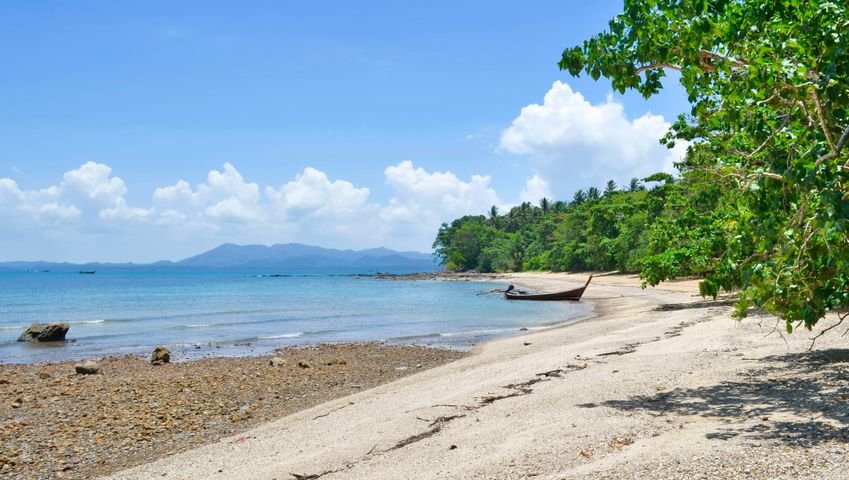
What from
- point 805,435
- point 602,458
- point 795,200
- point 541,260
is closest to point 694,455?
point 602,458

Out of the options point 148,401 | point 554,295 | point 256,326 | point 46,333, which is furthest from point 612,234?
point 148,401

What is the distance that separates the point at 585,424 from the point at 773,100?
4.03 metres

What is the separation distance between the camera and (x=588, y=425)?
721cm

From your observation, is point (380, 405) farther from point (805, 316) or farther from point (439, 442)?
point (805, 316)

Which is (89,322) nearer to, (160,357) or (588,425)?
(160,357)

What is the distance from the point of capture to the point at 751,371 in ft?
32.2

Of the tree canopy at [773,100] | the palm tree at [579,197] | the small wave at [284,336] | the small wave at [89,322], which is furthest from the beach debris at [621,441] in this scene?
the palm tree at [579,197]

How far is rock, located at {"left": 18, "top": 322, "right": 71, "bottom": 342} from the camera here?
25672 mm

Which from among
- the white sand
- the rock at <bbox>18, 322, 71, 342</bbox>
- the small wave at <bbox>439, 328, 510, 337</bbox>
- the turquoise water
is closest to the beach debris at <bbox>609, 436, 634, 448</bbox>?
the white sand

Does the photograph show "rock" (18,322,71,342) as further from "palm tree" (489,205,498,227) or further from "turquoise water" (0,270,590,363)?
"palm tree" (489,205,498,227)

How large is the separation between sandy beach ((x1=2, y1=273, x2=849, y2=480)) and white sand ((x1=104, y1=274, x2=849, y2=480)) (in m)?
0.03

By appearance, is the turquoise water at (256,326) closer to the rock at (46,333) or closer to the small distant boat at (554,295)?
the rock at (46,333)

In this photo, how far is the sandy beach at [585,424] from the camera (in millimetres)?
5699

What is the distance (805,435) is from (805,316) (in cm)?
124
